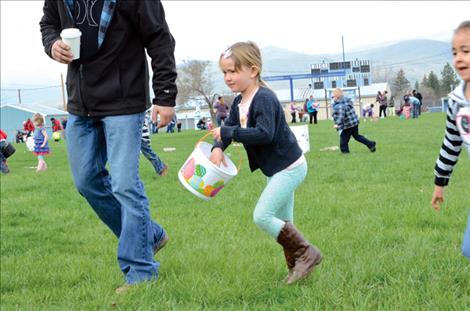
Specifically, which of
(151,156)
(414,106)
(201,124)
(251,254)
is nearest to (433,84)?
(201,124)

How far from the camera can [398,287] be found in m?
3.40

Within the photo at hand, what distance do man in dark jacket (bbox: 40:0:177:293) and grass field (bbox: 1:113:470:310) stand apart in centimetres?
41

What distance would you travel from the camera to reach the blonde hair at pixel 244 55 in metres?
3.64

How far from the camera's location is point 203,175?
148 inches

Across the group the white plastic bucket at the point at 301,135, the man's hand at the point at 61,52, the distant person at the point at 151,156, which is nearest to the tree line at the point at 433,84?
the white plastic bucket at the point at 301,135

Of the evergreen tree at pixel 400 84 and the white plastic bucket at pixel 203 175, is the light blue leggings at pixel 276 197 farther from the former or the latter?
the evergreen tree at pixel 400 84

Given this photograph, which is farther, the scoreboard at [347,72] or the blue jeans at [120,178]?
the scoreboard at [347,72]

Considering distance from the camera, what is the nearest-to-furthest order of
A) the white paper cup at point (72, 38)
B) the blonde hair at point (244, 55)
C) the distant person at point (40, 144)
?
the white paper cup at point (72, 38)
the blonde hair at point (244, 55)
the distant person at point (40, 144)

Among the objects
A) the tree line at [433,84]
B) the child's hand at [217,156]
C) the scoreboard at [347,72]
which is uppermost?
the child's hand at [217,156]

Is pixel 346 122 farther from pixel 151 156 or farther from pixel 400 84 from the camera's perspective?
pixel 400 84

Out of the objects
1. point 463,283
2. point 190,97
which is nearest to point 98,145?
point 463,283

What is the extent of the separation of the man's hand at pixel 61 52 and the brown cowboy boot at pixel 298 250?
67.8 inches

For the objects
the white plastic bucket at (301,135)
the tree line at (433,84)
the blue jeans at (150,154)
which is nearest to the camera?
the blue jeans at (150,154)

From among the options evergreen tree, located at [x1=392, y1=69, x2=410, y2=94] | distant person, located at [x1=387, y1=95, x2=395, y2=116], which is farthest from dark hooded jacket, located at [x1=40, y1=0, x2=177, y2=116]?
evergreen tree, located at [x1=392, y1=69, x2=410, y2=94]
